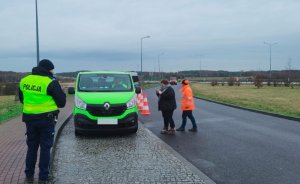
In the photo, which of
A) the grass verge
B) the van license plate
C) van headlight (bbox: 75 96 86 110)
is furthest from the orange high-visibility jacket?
the grass verge

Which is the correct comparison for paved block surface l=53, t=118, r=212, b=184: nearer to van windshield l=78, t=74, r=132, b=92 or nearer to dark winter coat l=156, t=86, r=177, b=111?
dark winter coat l=156, t=86, r=177, b=111

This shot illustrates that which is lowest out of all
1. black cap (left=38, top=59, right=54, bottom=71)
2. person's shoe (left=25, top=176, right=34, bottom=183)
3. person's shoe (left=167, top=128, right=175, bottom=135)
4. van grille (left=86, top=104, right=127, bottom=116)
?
person's shoe (left=167, top=128, right=175, bottom=135)

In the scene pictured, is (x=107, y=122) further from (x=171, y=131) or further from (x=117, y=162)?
(x=117, y=162)

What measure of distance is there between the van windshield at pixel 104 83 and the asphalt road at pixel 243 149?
1.75 metres

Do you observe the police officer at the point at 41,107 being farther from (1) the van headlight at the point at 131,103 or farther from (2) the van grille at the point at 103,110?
(1) the van headlight at the point at 131,103

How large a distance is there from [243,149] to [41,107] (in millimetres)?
5076

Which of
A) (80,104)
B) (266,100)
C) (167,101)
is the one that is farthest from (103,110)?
(266,100)

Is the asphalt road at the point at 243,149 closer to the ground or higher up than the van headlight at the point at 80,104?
closer to the ground

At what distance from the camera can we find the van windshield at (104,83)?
37.9ft

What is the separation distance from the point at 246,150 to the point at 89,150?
351cm

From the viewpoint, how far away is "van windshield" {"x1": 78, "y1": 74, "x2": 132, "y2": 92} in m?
11.6

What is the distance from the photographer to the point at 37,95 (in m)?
5.99

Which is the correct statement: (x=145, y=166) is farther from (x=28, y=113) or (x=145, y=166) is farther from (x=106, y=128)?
(x=106, y=128)

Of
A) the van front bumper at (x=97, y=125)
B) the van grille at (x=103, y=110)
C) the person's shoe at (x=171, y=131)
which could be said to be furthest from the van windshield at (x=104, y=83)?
the person's shoe at (x=171, y=131)
